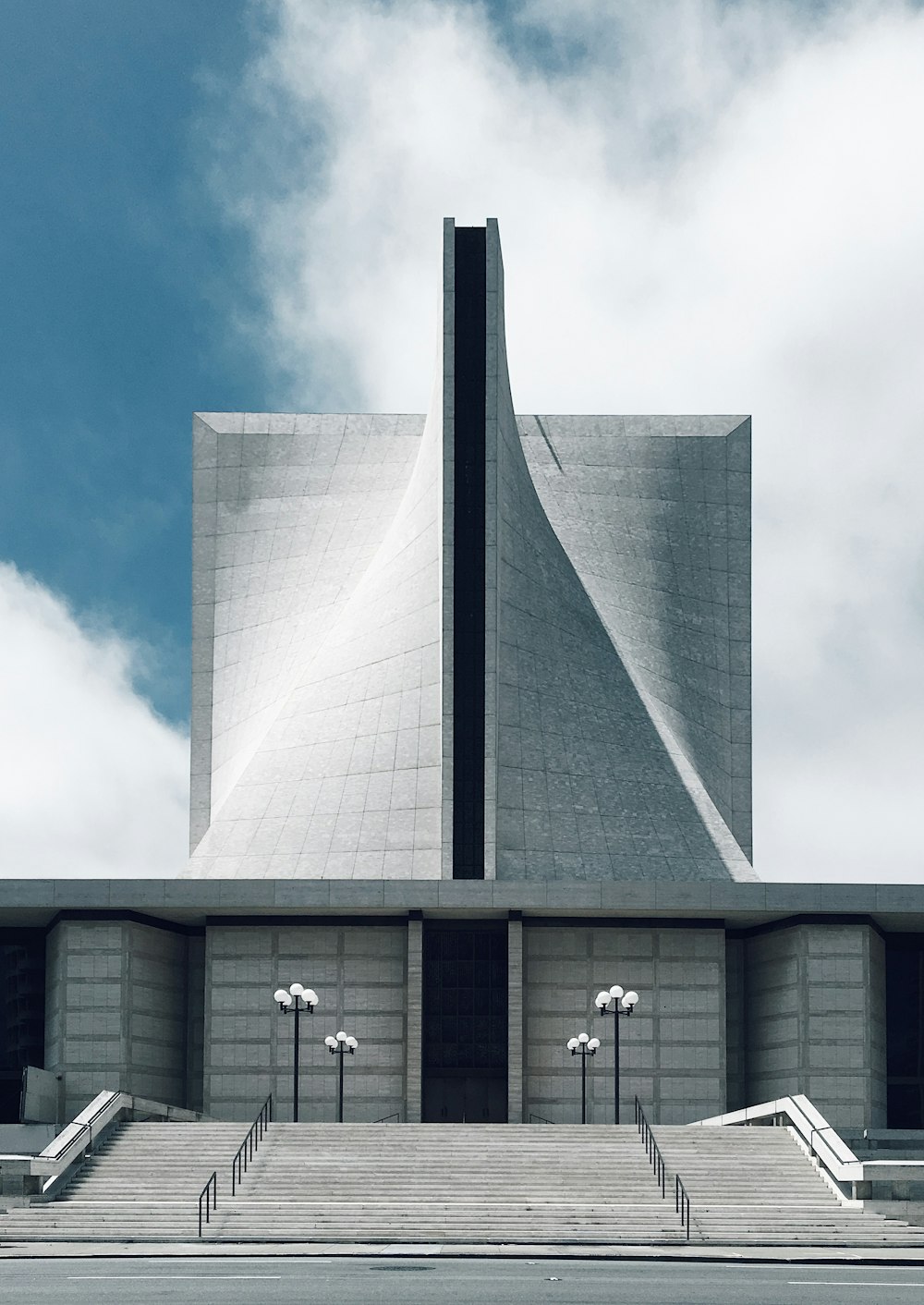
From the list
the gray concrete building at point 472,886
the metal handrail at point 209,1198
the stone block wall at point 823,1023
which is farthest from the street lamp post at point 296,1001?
the stone block wall at point 823,1023

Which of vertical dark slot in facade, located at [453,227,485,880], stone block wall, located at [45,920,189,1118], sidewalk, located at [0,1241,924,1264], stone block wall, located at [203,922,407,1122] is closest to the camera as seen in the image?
sidewalk, located at [0,1241,924,1264]

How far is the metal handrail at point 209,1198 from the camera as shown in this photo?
2455cm

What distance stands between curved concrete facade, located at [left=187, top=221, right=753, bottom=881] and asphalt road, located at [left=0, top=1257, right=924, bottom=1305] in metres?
18.9

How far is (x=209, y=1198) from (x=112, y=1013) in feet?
38.3

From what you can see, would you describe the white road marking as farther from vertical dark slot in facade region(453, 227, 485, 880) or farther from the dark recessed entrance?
vertical dark slot in facade region(453, 227, 485, 880)

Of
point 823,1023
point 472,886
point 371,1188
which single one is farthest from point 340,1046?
point 823,1023

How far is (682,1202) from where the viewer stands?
1047 inches

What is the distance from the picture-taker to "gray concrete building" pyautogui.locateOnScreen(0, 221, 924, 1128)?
38.0 meters

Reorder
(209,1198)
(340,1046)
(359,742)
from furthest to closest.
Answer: (359,742) → (340,1046) → (209,1198)

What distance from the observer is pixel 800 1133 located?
3052 cm

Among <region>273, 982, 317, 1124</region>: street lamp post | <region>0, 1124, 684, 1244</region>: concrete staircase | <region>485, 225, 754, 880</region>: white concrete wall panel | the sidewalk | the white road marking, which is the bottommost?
<region>0, 1124, 684, 1244</region>: concrete staircase

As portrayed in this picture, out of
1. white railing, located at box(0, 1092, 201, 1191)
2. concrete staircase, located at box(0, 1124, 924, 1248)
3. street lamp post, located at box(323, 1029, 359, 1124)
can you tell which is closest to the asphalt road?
concrete staircase, located at box(0, 1124, 924, 1248)

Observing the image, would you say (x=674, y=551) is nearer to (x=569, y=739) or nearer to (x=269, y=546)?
(x=569, y=739)

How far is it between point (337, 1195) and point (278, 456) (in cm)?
3189
